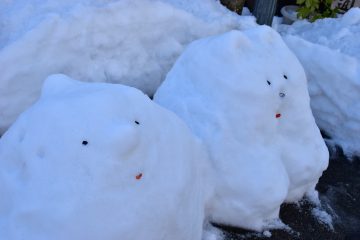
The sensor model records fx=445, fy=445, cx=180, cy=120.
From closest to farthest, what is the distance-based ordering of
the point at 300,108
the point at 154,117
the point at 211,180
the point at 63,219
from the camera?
1. the point at 63,219
2. the point at 154,117
3. the point at 211,180
4. the point at 300,108

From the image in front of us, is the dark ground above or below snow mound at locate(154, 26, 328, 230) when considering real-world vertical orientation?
below

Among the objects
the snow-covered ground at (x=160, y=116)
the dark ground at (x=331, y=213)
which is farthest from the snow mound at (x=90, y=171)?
the dark ground at (x=331, y=213)

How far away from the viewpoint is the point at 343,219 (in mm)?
3039

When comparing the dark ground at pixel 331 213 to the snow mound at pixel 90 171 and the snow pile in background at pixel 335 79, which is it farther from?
the snow mound at pixel 90 171

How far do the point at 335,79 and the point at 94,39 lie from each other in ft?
6.40

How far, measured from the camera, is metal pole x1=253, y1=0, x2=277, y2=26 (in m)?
4.10

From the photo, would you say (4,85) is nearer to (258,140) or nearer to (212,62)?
(212,62)

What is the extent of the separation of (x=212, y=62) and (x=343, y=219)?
4.61 feet

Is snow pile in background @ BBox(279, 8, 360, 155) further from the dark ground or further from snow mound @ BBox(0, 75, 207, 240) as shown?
snow mound @ BBox(0, 75, 207, 240)

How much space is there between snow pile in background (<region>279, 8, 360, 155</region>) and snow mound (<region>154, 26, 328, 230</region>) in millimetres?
827

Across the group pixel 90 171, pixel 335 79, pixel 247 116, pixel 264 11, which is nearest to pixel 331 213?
pixel 247 116

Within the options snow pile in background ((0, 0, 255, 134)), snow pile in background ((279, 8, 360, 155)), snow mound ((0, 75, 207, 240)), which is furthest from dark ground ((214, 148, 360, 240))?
snow pile in background ((0, 0, 255, 134))

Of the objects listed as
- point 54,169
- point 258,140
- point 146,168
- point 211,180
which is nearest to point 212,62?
point 258,140

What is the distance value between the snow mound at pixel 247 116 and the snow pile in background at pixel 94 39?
602mm
